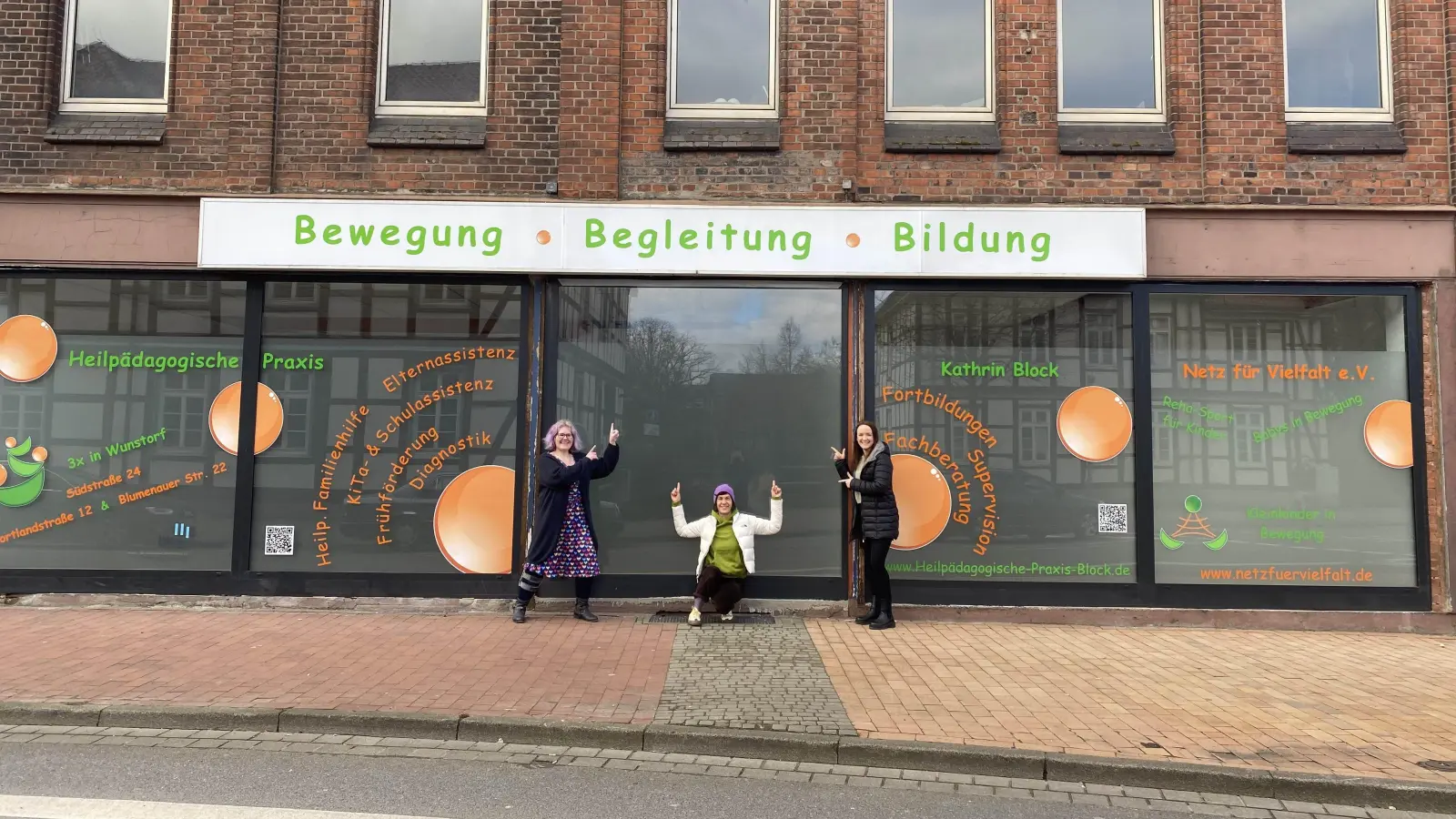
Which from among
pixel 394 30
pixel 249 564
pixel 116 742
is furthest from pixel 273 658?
pixel 394 30

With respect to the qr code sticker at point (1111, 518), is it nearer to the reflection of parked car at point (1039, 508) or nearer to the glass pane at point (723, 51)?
the reflection of parked car at point (1039, 508)

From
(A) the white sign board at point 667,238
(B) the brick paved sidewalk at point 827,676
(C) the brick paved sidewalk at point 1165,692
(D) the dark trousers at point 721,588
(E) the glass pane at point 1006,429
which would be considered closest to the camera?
(C) the brick paved sidewalk at point 1165,692

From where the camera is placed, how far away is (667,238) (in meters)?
8.20

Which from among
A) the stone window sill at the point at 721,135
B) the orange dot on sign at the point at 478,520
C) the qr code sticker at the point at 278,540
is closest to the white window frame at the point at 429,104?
the stone window sill at the point at 721,135

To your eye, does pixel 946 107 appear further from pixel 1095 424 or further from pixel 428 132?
pixel 428 132

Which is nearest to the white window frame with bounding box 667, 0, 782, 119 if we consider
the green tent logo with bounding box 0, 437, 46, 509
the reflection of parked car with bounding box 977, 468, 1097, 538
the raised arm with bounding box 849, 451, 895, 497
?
the raised arm with bounding box 849, 451, 895, 497

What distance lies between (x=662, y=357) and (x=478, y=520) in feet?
7.34

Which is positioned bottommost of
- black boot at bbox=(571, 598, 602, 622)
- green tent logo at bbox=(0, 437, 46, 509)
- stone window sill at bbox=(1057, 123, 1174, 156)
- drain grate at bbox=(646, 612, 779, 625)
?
drain grate at bbox=(646, 612, 779, 625)

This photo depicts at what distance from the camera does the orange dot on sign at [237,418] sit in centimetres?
839

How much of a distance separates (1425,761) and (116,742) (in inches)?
267

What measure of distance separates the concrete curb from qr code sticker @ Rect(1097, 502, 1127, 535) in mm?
3901

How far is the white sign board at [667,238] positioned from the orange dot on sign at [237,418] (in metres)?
1.16

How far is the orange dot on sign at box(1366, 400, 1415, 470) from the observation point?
26.8 ft

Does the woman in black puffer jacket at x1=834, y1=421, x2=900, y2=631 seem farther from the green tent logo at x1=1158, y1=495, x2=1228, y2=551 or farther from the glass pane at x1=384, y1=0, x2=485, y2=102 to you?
the glass pane at x1=384, y1=0, x2=485, y2=102
